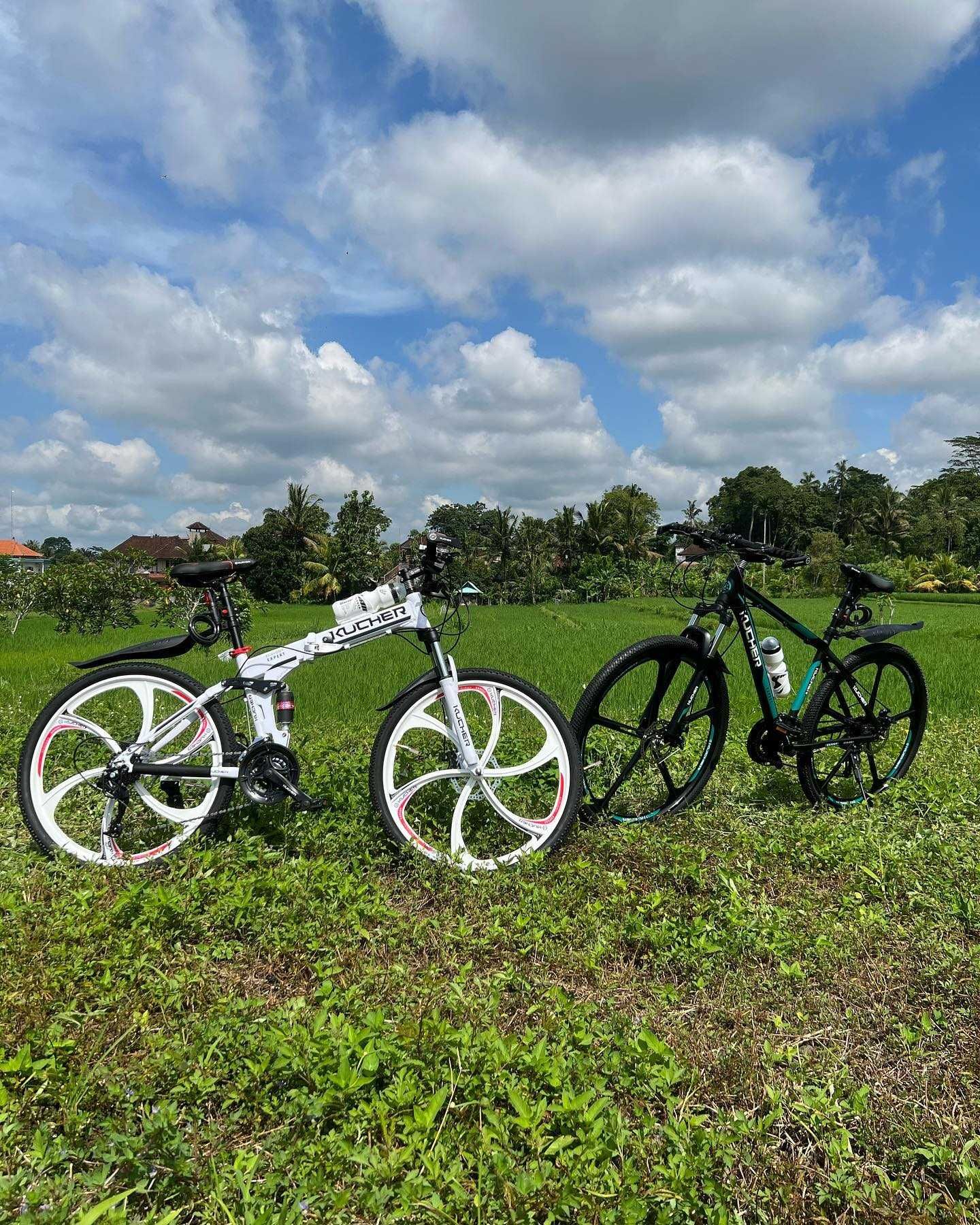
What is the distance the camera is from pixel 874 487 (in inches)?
2958

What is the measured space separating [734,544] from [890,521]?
51.3 m

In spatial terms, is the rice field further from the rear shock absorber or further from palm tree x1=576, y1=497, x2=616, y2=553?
palm tree x1=576, y1=497, x2=616, y2=553

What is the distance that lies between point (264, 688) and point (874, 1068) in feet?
8.88

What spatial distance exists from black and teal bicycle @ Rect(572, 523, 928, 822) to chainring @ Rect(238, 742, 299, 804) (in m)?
1.40

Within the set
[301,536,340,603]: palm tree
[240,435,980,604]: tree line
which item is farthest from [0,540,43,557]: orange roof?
[301,536,340,603]: palm tree

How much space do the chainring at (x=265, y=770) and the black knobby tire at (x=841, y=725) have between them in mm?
2701

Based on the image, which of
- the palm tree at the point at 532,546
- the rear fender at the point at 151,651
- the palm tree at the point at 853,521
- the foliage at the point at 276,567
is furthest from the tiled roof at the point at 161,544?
the rear fender at the point at 151,651

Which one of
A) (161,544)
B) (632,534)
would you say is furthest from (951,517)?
(161,544)

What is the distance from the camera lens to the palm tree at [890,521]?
4728 cm

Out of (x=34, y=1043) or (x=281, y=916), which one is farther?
(x=281, y=916)

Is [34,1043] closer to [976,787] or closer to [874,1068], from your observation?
[874,1068]

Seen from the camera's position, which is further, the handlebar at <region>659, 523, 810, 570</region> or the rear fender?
the handlebar at <region>659, 523, 810, 570</region>

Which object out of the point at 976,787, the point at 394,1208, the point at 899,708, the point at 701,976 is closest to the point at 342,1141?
the point at 394,1208

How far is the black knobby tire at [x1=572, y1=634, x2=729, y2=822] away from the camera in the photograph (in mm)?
3557
